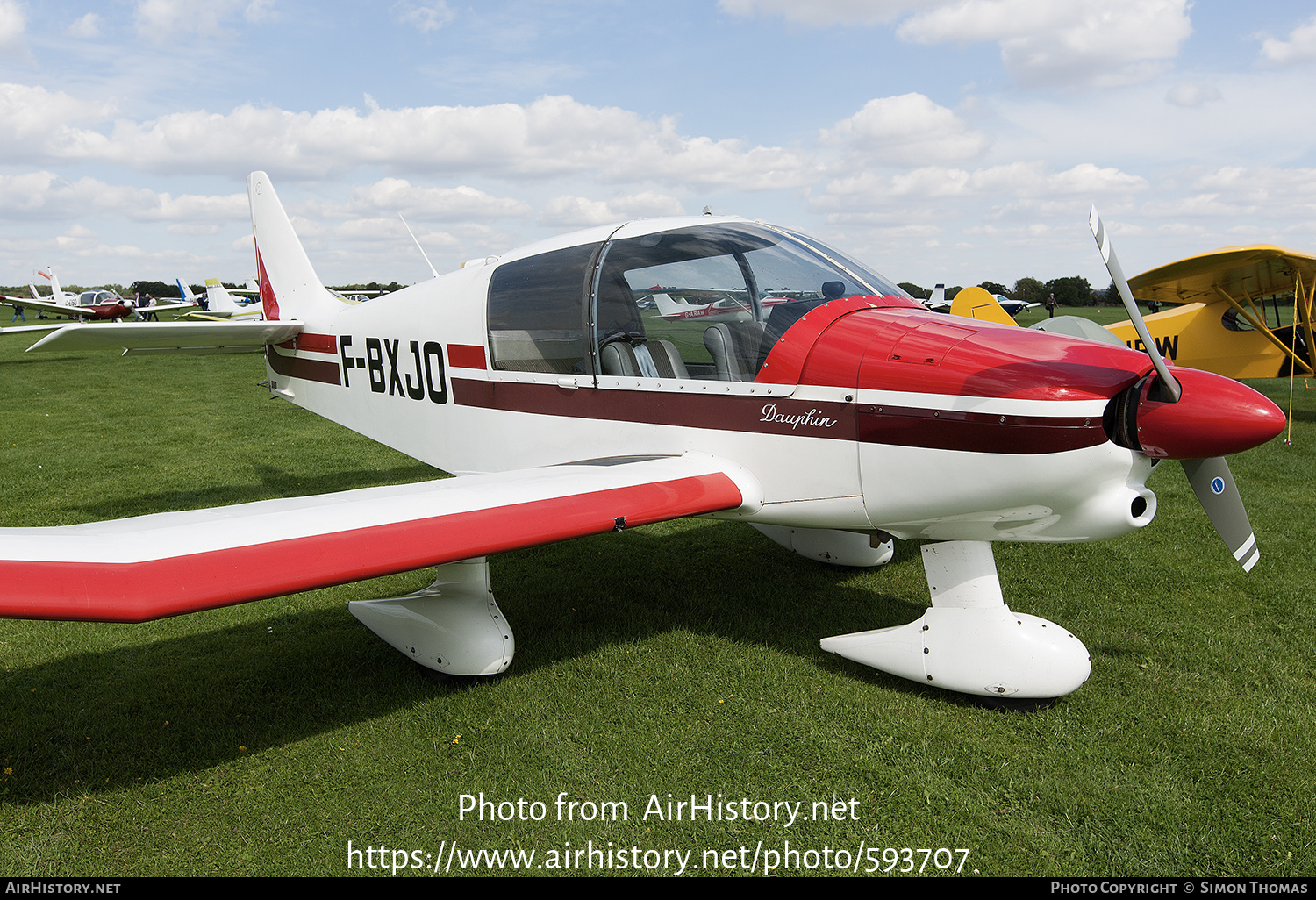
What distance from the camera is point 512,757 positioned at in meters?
3.19

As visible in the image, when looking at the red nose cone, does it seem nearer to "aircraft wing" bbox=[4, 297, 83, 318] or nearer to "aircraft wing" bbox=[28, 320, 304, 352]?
"aircraft wing" bbox=[28, 320, 304, 352]

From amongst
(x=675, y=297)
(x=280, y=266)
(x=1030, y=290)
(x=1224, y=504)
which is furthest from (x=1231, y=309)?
(x=1030, y=290)

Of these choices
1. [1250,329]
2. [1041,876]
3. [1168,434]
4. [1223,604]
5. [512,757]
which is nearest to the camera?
[1041,876]

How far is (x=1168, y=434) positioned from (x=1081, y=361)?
399 millimetres

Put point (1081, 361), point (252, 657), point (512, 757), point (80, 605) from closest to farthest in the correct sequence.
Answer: point (80, 605)
point (1081, 361)
point (512, 757)
point (252, 657)

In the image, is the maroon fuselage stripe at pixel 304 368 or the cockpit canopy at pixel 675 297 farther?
the maroon fuselage stripe at pixel 304 368

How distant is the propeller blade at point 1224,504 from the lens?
335cm

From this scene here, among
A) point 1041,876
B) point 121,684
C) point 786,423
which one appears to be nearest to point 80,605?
point 121,684

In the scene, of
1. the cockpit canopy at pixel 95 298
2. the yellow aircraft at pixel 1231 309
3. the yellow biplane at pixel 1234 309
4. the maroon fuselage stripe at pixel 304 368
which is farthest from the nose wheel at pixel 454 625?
the cockpit canopy at pixel 95 298

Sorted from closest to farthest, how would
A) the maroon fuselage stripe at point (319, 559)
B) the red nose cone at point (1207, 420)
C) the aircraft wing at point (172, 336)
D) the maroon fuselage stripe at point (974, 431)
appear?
the maroon fuselage stripe at point (319, 559)
the red nose cone at point (1207, 420)
the maroon fuselage stripe at point (974, 431)
the aircraft wing at point (172, 336)

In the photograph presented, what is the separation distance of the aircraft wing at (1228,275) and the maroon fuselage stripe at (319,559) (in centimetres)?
843

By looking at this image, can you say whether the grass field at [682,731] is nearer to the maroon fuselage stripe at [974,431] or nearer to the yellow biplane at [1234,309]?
the maroon fuselage stripe at [974,431]

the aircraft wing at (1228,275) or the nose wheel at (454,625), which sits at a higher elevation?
the aircraft wing at (1228,275)

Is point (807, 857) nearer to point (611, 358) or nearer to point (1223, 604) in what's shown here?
point (611, 358)
